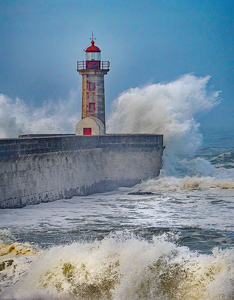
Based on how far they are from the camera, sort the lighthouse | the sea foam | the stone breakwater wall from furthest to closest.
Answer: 1. the lighthouse
2. the stone breakwater wall
3. the sea foam

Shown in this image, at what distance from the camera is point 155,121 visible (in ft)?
66.0

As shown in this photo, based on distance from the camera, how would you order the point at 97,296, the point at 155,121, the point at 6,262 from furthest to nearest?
the point at 155,121
the point at 6,262
the point at 97,296

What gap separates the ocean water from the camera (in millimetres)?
5871

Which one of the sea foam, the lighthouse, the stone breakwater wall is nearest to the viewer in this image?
the sea foam

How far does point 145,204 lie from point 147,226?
8.75 ft

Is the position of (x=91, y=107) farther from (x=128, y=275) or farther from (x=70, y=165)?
(x=128, y=275)

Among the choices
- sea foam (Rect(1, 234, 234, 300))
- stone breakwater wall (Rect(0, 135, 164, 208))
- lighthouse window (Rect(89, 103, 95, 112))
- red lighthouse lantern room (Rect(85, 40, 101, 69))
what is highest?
red lighthouse lantern room (Rect(85, 40, 101, 69))

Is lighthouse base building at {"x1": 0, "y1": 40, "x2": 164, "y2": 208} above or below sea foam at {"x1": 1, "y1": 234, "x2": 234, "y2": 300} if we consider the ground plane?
above

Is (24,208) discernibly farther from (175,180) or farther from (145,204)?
(175,180)

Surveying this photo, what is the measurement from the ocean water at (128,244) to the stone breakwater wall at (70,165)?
1.03ft

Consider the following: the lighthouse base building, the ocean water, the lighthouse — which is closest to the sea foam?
the ocean water

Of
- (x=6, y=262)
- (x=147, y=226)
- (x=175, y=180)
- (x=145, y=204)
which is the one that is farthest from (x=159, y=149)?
(x=6, y=262)

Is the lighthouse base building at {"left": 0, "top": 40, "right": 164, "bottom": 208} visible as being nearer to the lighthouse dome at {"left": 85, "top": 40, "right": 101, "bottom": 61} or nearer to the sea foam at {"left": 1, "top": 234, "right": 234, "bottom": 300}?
the lighthouse dome at {"left": 85, "top": 40, "right": 101, "bottom": 61}

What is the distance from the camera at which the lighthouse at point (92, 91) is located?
1669 cm
